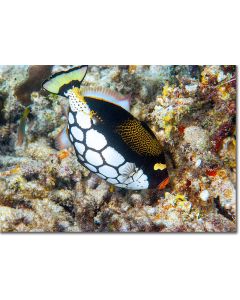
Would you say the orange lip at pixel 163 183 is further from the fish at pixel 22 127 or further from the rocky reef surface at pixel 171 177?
the fish at pixel 22 127

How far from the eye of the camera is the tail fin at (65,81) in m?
2.15

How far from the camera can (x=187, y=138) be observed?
98.5 inches

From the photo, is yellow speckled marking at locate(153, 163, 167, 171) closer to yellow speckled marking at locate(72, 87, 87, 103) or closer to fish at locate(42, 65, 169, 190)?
fish at locate(42, 65, 169, 190)

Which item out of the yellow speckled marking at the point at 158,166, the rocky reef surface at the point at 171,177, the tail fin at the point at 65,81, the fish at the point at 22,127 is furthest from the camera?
the fish at the point at 22,127

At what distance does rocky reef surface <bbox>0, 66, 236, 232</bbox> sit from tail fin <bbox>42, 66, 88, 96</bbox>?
0.67 metres

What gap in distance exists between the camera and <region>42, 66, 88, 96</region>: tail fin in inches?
84.8

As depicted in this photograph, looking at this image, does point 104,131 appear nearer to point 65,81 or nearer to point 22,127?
point 65,81

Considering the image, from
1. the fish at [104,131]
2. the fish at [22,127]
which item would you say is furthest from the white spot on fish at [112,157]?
the fish at [22,127]

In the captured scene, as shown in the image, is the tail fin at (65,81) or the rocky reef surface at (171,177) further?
the rocky reef surface at (171,177)

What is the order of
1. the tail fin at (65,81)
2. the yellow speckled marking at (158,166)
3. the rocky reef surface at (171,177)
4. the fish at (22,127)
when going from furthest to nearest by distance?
the fish at (22,127)
the rocky reef surface at (171,177)
the yellow speckled marking at (158,166)
the tail fin at (65,81)

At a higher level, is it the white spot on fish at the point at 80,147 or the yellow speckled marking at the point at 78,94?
the yellow speckled marking at the point at 78,94

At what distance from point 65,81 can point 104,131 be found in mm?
419
